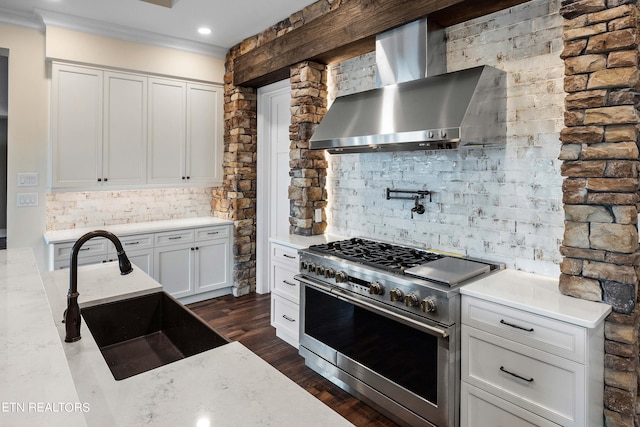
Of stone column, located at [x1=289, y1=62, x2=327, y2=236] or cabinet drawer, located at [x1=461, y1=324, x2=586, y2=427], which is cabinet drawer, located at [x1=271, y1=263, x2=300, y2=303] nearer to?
stone column, located at [x1=289, y1=62, x2=327, y2=236]

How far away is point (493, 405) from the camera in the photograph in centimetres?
199

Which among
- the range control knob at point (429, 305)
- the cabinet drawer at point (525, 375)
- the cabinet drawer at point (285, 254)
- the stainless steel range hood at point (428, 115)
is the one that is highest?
the stainless steel range hood at point (428, 115)

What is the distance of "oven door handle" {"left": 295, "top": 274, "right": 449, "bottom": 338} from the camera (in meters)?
2.10

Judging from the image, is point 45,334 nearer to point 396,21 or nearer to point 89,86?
A: point 396,21

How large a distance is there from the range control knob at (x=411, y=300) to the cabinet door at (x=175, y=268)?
286 centimetres

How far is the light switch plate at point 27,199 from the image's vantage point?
3.77m

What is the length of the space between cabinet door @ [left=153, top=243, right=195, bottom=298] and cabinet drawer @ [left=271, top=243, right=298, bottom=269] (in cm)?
133

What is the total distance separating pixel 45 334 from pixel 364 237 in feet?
8.87

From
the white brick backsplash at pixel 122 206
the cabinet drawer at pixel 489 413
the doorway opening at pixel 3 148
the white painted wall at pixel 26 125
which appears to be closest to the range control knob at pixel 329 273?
the cabinet drawer at pixel 489 413

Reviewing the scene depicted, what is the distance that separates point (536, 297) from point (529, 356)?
0.93ft

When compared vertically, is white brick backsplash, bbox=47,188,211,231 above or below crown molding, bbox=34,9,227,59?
below

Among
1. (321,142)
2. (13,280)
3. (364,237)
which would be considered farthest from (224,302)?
(13,280)

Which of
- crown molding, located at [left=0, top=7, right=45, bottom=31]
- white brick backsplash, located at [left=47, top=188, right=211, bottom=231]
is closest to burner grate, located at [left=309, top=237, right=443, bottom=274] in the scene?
white brick backsplash, located at [left=47, top=188, right=211, bottom=231]

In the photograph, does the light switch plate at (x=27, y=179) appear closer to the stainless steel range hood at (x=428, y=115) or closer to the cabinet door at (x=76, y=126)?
the cabinet door at (x=76, y=126)
